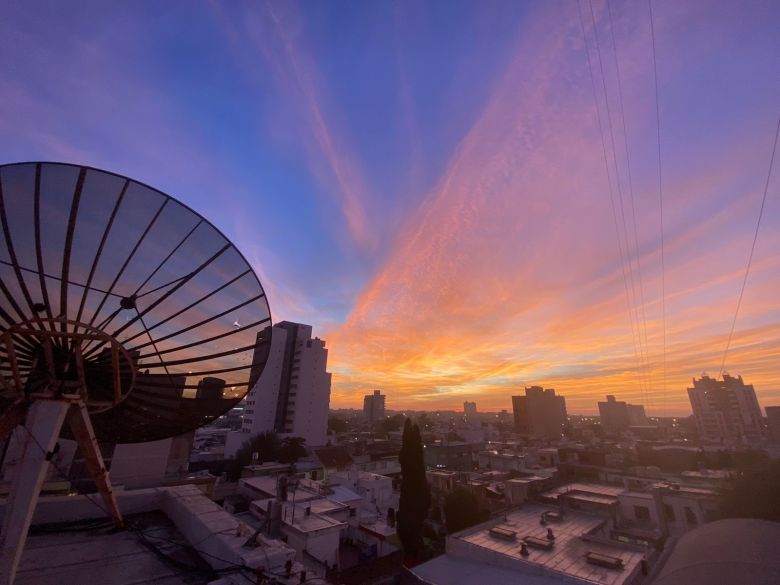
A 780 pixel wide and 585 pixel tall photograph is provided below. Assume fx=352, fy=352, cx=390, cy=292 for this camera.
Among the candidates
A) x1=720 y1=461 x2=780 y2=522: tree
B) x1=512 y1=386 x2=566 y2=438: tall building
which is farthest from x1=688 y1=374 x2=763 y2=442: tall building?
x1=720 y1=461 x2=780 y2=522: tree

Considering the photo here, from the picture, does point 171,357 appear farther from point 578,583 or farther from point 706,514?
point 706,514

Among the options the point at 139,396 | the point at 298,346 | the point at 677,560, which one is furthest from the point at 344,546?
the point at 298,346

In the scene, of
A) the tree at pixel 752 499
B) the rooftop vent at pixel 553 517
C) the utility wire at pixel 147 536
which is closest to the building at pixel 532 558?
the rooftop vent at pixel 553 517

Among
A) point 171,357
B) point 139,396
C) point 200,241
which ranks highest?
point 200,241

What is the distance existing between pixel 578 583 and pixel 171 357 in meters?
16.4

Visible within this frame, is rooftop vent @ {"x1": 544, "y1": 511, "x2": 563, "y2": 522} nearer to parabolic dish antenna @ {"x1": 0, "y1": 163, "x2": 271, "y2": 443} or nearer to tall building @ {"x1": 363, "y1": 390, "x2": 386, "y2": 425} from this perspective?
parabolic dish antenna @ {"x1": 0, "y1": 163, "x2": 271, "y2": 443}

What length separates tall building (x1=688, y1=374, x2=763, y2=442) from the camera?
98919 mm

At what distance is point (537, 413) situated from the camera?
106438 millimetres

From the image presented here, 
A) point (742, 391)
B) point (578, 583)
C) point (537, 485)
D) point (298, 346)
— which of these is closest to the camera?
point (578, 583)

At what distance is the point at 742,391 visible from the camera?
340ft

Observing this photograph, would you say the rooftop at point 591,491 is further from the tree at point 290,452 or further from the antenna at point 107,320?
the tree at point 290,452

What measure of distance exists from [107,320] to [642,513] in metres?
32.7

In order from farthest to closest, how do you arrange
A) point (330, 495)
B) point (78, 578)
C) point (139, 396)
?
1. point (330, 495)
2. point (139, 396)
3. point (78, 578)

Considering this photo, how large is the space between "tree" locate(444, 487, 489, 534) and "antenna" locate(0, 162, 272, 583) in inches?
894
